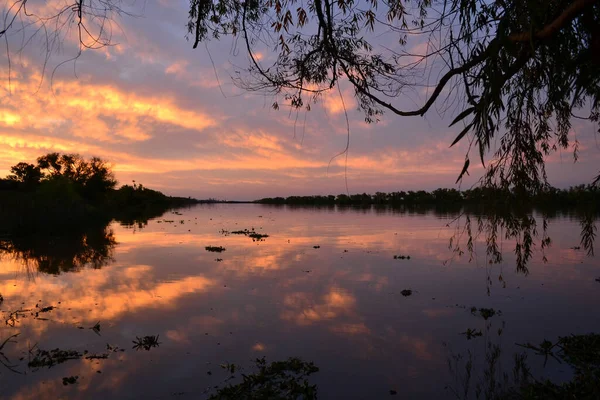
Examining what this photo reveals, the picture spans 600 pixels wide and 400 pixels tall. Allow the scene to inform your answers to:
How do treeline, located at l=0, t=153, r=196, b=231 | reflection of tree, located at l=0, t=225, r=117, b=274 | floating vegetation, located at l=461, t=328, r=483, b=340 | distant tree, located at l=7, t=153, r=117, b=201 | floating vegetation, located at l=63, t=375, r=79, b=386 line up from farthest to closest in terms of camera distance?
distant tree, located at l=7, t=153, r=117, b=201, treeline, located at l=0, t=153, r=196, b=231, reflection of tree, located at l=0, t=225, r=117, b=274, floating vegetation, located at l=461, t=328, r=483, b=340, floating vegetation, located at l=63, t=375, r=79, b=386

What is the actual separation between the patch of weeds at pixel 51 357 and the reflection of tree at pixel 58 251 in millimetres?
9958

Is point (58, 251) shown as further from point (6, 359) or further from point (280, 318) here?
point (280, 318)

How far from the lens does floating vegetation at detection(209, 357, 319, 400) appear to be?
19.4 feet

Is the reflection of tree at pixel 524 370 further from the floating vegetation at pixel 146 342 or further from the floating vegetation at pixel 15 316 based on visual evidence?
the floating vegetation at pixel 15 316

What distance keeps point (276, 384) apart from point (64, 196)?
52.7 metres

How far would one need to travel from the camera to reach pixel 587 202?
17.4 ft

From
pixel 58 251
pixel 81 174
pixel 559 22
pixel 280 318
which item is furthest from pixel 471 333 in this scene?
pixel 81 174

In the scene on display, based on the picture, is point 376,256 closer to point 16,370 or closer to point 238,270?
point 238,270

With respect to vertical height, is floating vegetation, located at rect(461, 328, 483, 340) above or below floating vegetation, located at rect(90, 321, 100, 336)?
below

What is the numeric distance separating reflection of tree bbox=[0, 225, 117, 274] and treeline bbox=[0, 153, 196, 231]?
7.10m

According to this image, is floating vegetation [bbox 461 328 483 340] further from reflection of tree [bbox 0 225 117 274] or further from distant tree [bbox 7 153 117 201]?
distant tree [bbox 7 153 117 201]

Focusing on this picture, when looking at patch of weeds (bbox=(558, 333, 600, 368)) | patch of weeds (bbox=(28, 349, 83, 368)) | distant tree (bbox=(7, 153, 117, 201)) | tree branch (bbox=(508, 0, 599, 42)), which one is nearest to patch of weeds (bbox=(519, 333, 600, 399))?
patch of weeds (bbox=(558, 333, 600, 368))

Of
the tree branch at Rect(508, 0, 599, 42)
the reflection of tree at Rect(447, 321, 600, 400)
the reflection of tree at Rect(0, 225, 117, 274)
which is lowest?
the reflection of tree at Rect(447, 321, 600, 400)

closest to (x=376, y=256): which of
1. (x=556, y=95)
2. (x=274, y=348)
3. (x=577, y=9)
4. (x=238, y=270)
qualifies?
(x=238, y=270)
